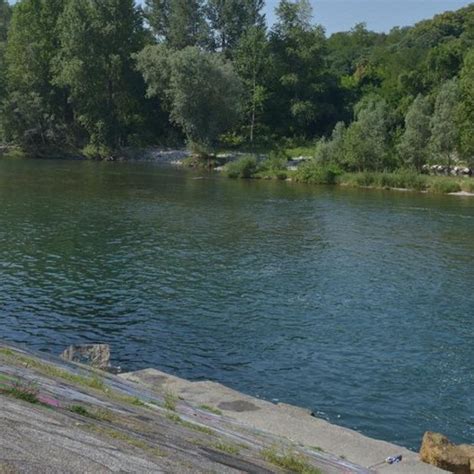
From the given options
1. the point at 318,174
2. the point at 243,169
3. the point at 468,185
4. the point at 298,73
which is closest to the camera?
the point at 468,185

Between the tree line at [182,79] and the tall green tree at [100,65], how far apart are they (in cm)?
20

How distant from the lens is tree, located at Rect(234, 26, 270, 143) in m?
124

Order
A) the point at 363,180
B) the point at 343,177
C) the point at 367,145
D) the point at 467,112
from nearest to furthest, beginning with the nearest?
1. the point at 363,180
2. the point at 467,112
3. the point at 343,177
4. the point at 367,145

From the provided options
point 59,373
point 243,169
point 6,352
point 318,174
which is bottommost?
point 59,373

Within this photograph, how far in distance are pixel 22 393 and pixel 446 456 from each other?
8590 millimetres

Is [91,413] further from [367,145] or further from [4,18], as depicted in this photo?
[4,18]

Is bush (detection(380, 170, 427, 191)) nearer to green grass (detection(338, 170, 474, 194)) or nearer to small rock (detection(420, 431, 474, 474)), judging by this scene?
green grass (detection(338, 170, 474, 194))

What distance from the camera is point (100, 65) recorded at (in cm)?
11825

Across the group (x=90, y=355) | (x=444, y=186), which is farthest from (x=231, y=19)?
(x=90, y=355)

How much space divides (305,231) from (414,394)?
1155 inches

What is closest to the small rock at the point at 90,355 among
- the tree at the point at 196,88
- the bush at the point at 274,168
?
the bush at the point at 274,168

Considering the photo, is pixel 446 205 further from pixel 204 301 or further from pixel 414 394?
pixel 414 394

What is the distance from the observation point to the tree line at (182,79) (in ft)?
369

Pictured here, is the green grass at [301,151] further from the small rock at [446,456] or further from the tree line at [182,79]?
the small rock at [446,456]
